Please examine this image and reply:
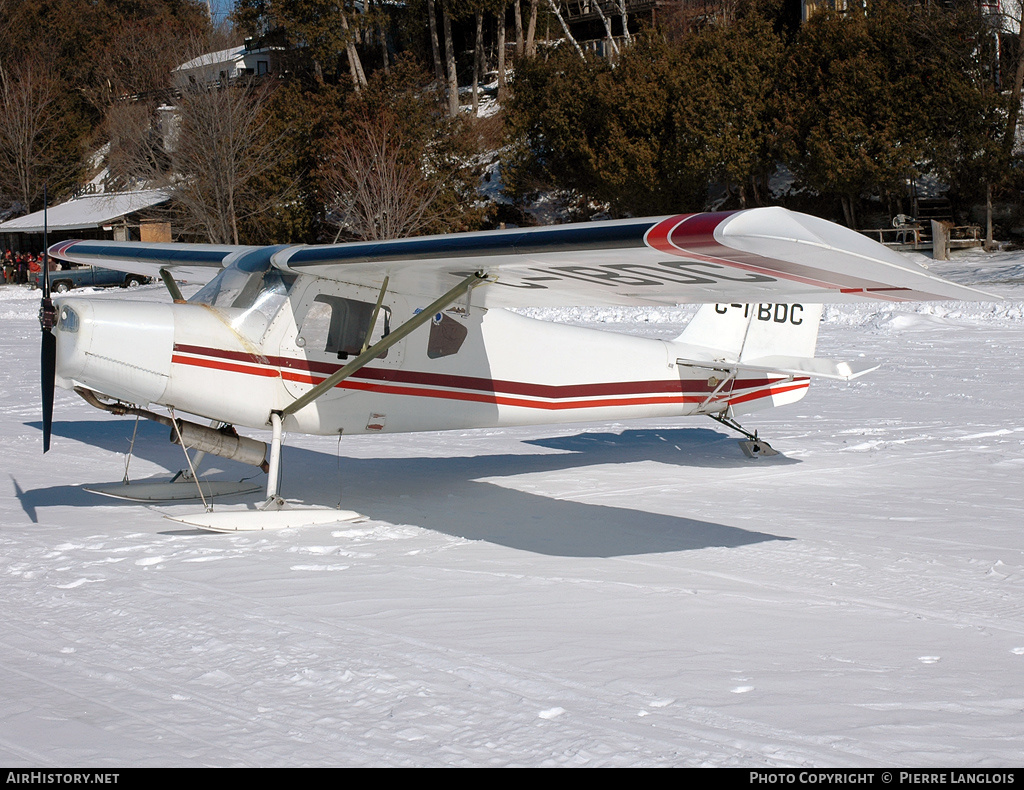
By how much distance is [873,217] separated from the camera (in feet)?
111

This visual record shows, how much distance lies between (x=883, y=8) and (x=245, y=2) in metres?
27.9

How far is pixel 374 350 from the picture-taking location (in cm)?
729

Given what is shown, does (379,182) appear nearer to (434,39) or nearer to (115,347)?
(434,39)

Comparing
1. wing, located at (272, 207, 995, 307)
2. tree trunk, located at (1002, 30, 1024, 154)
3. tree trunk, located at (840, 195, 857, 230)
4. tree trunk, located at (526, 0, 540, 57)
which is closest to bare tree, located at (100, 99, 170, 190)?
tree trunk, located at (526, 0, 540, 57)

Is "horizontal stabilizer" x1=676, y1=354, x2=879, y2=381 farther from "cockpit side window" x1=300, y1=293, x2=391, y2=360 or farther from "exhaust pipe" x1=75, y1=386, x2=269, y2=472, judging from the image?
"exhaust pipe" x1=75, y1=386, x2=269, y2=472

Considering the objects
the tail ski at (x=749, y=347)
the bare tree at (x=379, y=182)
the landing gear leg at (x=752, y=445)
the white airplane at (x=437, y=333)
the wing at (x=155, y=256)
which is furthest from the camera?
the bare tree at (x=379, y=182)

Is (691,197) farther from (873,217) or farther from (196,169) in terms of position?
(196,169)

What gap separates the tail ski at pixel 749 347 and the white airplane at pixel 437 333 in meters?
0.03

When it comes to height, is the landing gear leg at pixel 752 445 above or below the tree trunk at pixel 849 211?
below

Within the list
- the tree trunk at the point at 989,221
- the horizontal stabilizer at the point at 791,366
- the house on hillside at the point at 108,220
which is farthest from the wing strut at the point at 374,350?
the house on hillside at the point at 108,220

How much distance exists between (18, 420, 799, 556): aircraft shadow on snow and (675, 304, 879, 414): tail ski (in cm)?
67

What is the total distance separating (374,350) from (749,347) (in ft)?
13.9

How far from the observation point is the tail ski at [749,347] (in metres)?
9.48

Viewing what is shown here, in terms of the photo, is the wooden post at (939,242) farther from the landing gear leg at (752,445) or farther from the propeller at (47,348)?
the propeller at (47,348)
